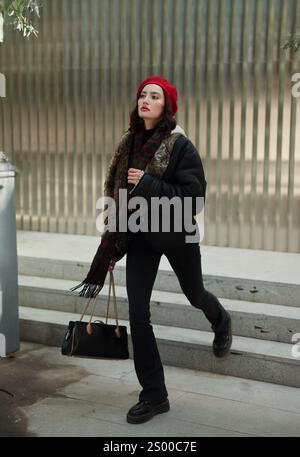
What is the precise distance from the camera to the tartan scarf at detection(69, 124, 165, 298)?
3930 mm

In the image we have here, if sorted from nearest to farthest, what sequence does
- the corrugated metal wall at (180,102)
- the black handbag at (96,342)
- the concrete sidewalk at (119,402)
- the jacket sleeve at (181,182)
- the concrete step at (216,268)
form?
the jacket sleeve at (181,182) < the concrete sidewalk at (119,402) < the black handbag at (96,342) < the concrete step at (216,268) < the corrugated metal wall at (180,102)

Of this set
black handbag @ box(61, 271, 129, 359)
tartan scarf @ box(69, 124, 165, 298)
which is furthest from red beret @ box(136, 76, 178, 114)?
black handbag @ box(61, 271, 129, 359)

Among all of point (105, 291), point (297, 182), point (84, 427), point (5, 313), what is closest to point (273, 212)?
point (297, 182)

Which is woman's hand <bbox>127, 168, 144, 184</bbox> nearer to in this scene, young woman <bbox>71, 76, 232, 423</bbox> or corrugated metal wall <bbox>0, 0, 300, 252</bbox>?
young woman <bbox>71, 76, 232, 423</bbox>

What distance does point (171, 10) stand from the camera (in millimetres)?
7094

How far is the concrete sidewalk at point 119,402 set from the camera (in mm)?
3904

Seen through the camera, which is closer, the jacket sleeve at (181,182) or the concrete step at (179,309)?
the jacket sleeve at (181,182)

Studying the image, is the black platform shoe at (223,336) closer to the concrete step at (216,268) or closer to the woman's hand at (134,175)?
the concrete step at (216,268)

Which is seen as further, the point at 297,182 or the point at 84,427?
the point at 297,182

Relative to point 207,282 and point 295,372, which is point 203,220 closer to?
point 207,282

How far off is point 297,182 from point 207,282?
171cm

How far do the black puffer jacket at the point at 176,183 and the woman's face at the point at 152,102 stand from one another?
0.21 meters

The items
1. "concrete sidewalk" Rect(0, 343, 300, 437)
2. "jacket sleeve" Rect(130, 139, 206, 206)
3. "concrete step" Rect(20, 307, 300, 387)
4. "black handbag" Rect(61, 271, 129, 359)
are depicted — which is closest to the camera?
"jacket sleeve" Rect(130, 139, 206, 206)

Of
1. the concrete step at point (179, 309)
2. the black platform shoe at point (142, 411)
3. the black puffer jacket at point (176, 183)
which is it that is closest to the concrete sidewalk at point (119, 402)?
the black platform shoe at point (142, 411)
